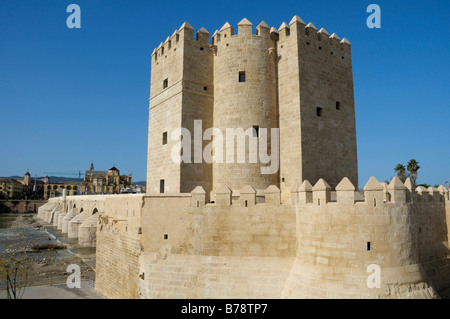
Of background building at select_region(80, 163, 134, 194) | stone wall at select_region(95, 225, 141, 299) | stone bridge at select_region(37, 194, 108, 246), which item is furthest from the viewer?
background building at select_region(80, 163, 134, 194)

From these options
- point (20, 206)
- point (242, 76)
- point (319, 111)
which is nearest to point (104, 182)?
point (20, 206)

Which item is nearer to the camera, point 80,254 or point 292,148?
point 292,148

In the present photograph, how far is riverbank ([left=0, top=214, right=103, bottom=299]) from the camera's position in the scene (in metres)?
16.2

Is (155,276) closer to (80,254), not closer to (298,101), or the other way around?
(298,101)

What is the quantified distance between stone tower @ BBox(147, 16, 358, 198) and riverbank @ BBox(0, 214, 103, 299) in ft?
25.2

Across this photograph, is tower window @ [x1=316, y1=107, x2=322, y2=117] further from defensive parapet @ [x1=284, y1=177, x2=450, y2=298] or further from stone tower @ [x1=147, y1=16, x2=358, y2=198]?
defensive parapet @ [x1=284, y1=177, x2=450, y2=298]

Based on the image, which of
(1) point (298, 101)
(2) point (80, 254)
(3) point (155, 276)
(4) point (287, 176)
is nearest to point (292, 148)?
(4) point (287, 176)

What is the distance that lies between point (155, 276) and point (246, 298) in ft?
11.2

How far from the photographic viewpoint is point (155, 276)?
36.7 ft

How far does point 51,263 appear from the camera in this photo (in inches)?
937

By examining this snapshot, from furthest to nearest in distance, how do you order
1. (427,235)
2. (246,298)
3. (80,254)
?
(80,254)
(427,235)
(246,298)

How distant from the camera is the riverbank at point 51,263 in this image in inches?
639

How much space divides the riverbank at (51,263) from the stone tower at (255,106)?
302 inches

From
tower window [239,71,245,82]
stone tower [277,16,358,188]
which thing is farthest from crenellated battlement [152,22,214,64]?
stone tower [277,16,358,188]
